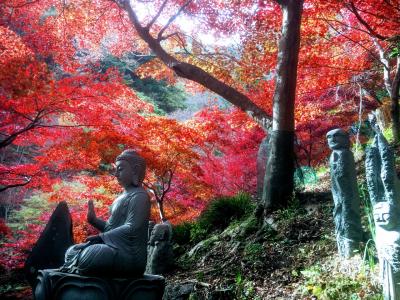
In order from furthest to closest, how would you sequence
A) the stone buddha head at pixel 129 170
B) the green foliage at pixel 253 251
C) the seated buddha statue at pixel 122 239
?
1. the green foliage at pixel 253 251
2. the stone buddha head at pixel 129 170
3. the seated buddha statue at pixel 122 239

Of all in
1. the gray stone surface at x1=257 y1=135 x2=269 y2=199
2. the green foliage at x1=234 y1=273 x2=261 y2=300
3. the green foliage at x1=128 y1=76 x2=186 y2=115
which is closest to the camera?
the green foliage at x1=234 y1=273 x2=261 y2=300

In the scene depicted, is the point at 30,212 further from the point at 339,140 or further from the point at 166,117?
the point at 339,140

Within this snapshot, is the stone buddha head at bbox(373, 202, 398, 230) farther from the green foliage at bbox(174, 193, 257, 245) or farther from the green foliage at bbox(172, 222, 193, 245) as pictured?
the green foliage at bbox(172, 222, 193, 245)

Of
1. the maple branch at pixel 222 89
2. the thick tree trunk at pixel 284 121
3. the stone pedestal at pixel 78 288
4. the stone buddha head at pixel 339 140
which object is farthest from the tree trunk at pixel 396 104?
the stone pedestal at pixel 78 288

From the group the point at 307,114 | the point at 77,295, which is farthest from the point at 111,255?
the point at 307,114

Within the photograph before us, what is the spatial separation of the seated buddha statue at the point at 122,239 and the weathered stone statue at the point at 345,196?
2.60 meters

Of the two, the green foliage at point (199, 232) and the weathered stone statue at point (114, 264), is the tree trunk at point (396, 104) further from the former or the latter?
the weathered stone statue at point (114, 264)

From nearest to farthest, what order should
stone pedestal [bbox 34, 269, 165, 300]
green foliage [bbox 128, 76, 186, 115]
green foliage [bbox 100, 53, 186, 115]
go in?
stone pedestal [bbox 34, 269, 165, 300], green foliage [bbox 100, 53, 186, 115], green foliage [bbox 128, 76, 186, 115]

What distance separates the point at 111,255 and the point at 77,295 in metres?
0.50

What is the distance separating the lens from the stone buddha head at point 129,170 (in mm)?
4508

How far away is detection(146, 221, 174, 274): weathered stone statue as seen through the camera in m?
8.11

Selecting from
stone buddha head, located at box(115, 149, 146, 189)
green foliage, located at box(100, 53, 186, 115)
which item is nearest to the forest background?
stone buddha head, located at box(115, 149, 146, 189)

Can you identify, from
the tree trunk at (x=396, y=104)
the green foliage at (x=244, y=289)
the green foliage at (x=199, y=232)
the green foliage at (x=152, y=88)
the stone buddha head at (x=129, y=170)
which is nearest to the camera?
the stone buddha head at (x=129, y=170)

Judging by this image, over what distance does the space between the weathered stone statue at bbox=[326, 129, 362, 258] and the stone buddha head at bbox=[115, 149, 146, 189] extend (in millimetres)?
2627
